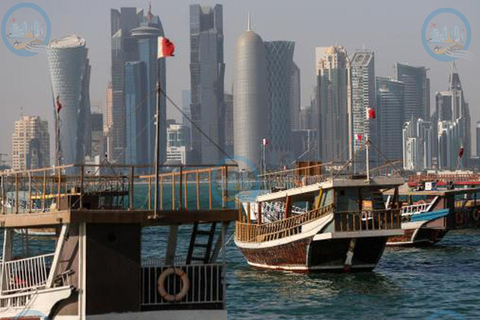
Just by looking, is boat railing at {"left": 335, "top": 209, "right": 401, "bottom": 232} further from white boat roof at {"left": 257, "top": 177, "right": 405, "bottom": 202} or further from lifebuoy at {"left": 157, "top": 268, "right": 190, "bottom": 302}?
lifebuoy at {"left": 157, "top": 268, "right": 190, "bottom": 302}

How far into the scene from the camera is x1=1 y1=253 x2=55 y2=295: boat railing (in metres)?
27.0

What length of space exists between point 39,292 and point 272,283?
67.6 ft

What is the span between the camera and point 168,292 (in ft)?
86.7

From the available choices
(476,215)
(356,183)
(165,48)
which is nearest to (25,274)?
(165,48)

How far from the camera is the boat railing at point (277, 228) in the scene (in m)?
46.1

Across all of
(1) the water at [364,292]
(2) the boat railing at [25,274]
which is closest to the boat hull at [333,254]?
(1) the water at [364,292]

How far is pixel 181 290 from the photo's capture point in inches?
1044

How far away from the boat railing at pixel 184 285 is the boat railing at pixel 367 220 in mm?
18679

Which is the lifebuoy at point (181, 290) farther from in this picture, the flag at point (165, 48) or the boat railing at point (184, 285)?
the flag at point (165, 48)

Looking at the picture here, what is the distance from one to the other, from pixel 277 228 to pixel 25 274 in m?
22.3

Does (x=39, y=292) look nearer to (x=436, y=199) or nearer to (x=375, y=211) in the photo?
(x=375, y=211)

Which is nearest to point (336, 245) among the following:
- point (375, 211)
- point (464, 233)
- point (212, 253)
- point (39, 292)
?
point (375, 211)

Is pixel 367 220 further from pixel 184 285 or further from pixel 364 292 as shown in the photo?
pixel 184 285

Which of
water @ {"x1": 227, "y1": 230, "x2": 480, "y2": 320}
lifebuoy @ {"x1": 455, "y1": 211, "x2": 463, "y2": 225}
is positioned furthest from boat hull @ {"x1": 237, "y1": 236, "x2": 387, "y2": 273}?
lifebuoy @ {"x1": 455, "y1": 211, "x2": 463, "y2": 225}
